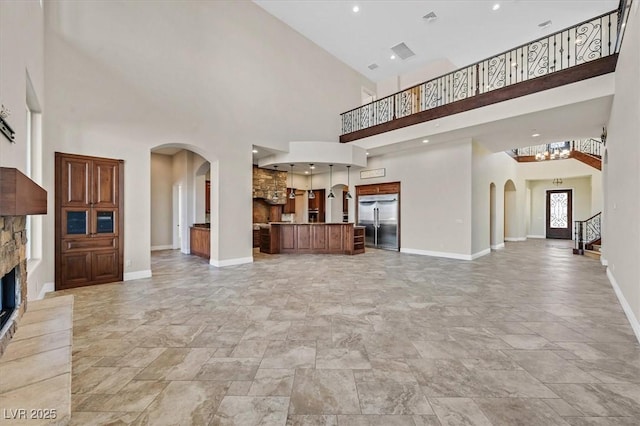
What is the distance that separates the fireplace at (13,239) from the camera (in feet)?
5.73

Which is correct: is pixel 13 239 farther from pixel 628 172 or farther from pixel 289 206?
pixel 289 206

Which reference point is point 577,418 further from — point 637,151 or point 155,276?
point 155,276

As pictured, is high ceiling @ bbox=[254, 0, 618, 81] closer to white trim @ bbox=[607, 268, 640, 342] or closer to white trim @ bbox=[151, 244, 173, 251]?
white trim @ bbox=[607, 268, 640, 342]

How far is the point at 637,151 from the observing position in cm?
299

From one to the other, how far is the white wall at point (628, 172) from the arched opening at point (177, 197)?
8.94 metres

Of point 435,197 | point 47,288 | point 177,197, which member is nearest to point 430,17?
point 435,197

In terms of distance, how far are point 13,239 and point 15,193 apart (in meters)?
0.90

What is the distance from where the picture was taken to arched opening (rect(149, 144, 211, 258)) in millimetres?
8947

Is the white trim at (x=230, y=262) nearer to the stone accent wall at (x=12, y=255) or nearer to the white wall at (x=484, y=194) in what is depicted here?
the stone accent wall at (x=12, y=255)

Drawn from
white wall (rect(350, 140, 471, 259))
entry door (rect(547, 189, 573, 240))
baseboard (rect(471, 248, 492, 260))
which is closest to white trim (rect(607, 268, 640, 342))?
baseboard (rect(471, 248, 492, 260))

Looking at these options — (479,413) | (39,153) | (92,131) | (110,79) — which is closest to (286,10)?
(110,79)

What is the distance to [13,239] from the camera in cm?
233

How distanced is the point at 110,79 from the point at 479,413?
274 inches

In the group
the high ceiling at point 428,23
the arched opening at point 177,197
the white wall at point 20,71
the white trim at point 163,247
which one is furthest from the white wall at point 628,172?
the white trim at point 163,247
